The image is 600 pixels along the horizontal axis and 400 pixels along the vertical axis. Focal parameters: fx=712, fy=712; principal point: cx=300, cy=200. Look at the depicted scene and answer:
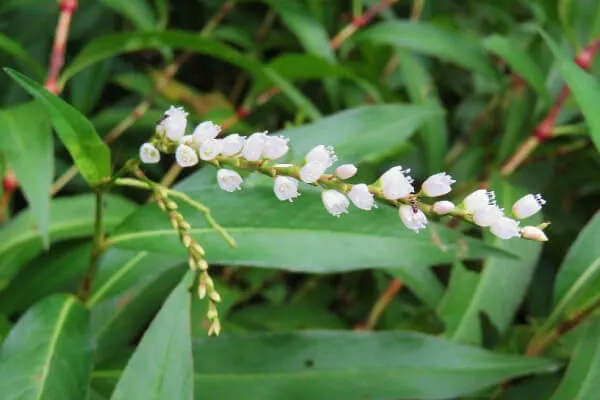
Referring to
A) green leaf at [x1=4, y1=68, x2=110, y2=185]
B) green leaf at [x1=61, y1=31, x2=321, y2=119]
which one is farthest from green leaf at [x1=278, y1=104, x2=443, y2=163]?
green leaf at [x1=4, y1=68, x2=110, y2=185]

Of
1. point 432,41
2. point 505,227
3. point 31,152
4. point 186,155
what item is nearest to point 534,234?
point 505,227

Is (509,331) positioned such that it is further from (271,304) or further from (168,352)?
(168,352)

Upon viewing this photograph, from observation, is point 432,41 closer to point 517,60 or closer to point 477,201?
point 517,60

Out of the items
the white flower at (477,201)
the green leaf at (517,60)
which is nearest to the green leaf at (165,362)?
the white flower at (477,201)

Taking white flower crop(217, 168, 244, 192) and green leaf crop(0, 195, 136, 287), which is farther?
green leaf crop(0, 195, 136, 287)

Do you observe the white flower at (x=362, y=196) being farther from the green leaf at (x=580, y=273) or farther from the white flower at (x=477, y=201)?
the green leaf at (x=580, y=273)

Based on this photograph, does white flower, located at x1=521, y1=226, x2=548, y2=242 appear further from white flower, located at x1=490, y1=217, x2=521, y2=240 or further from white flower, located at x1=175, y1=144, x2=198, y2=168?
white flower, located at x1=175, y1=144, x2=198, y2=168
